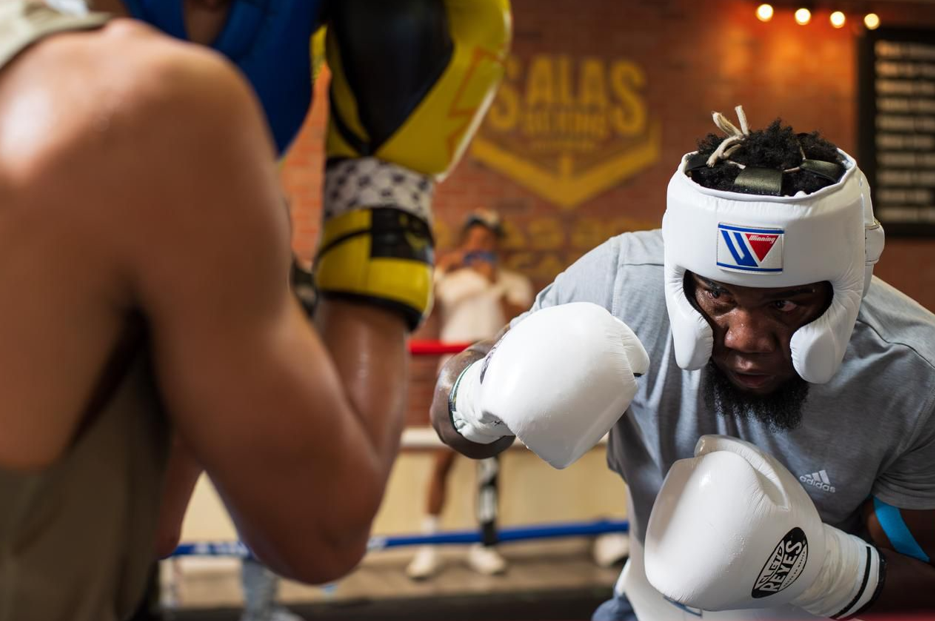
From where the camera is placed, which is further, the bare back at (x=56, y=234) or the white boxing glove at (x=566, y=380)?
the white boxing glove at (x=566, y=380)

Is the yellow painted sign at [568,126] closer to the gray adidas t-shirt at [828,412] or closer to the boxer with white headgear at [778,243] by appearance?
the gray adidas t-shirt at [828,412]

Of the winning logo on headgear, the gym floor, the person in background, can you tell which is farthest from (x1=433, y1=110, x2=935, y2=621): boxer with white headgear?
the person in background

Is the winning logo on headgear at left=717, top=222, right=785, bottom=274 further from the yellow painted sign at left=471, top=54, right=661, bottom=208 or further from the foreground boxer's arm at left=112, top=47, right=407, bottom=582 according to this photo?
the yellow painted sign at left=471, top=54, right=661, bottom=208

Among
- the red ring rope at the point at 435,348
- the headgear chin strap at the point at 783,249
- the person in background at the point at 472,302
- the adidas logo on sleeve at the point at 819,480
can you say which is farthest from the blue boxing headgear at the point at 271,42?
the person in background at the point at 472,302

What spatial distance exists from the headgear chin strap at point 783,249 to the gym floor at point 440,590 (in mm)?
2300

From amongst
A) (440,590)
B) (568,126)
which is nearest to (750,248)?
(440,590)

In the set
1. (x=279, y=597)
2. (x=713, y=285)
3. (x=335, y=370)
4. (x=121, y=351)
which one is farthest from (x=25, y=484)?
(x=279, y=597)

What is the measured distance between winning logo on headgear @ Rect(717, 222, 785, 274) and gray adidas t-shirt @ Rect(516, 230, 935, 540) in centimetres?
22

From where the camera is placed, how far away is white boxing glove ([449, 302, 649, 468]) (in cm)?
99

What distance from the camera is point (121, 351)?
0.60m

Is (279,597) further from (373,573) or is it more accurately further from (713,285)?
(713,285)

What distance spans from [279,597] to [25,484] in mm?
3053

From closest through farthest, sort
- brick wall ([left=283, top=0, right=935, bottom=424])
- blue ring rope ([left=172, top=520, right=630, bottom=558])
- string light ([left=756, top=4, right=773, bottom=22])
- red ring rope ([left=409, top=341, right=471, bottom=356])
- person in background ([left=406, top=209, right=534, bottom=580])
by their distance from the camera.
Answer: red ring rope ([left=409, top=341, right=471, bottom=356]), blue ring rope ([left=172, top=520, right=630, bottom=558]), person in background ([left=406, top=209, right=534, bottom=580]), brick wall ([left=283, top=0, right=935, bottom=424]), string light ([left=756, top=4, right=773, bottom=22])

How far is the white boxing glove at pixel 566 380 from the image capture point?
987 millimetres
